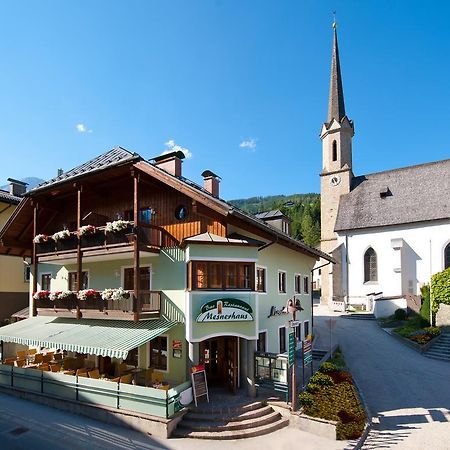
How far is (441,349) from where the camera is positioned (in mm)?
24672

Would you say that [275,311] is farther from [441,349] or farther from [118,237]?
[441,349]

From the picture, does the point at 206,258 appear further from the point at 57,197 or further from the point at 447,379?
the point at 447,379

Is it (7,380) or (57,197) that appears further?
(57,197)

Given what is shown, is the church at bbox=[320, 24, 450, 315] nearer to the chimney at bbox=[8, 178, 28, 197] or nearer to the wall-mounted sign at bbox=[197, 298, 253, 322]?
the wall-mounted sign at bbox=[197, 298, 253, 322]

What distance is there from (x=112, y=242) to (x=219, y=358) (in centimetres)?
666

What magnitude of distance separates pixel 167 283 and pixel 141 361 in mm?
3824

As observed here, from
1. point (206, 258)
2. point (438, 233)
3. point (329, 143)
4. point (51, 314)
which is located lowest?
point (51, 314)

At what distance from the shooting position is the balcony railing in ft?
51.6

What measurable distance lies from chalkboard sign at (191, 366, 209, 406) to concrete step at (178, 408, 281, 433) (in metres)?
1.15

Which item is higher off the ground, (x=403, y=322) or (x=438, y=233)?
(x=438, y=233)

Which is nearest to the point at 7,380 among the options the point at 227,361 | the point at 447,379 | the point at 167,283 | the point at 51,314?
the point at 51,314

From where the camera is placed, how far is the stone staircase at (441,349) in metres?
23.6

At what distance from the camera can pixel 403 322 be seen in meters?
33.0

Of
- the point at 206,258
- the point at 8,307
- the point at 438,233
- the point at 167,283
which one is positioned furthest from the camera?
the point at 438,233
